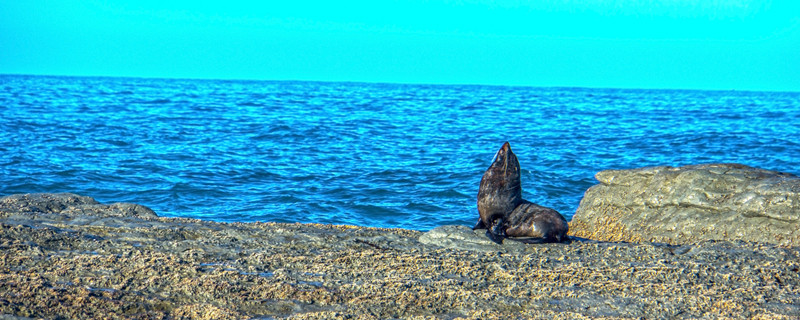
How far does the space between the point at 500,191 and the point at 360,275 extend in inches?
95.0

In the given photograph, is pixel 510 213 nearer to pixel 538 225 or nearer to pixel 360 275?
pixel 538 225

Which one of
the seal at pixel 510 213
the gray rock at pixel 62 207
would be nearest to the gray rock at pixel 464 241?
the seal at pixel 510 213

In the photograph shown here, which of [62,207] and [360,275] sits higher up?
[360,275]

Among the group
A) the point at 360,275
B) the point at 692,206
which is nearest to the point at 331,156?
the point at 692,206

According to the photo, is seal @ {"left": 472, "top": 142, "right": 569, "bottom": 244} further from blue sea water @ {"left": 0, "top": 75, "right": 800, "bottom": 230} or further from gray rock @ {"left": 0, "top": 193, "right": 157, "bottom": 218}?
gray rock @ {"left": 0, "top": 193, "right": 157, "bottom": 218}

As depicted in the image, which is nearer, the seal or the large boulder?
the seal

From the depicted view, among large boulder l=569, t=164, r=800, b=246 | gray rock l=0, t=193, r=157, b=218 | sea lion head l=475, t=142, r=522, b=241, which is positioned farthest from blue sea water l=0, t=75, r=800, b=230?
sea lion head l=475, t=142, r=522, b=241

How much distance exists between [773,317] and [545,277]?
5.02ft

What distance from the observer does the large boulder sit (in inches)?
294

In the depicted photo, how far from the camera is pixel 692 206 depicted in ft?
26.5

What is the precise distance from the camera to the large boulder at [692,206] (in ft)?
24.5

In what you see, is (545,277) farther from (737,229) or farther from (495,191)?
(737,229)

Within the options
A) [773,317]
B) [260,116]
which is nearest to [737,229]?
[773,317]

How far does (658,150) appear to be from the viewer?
67.1ft
